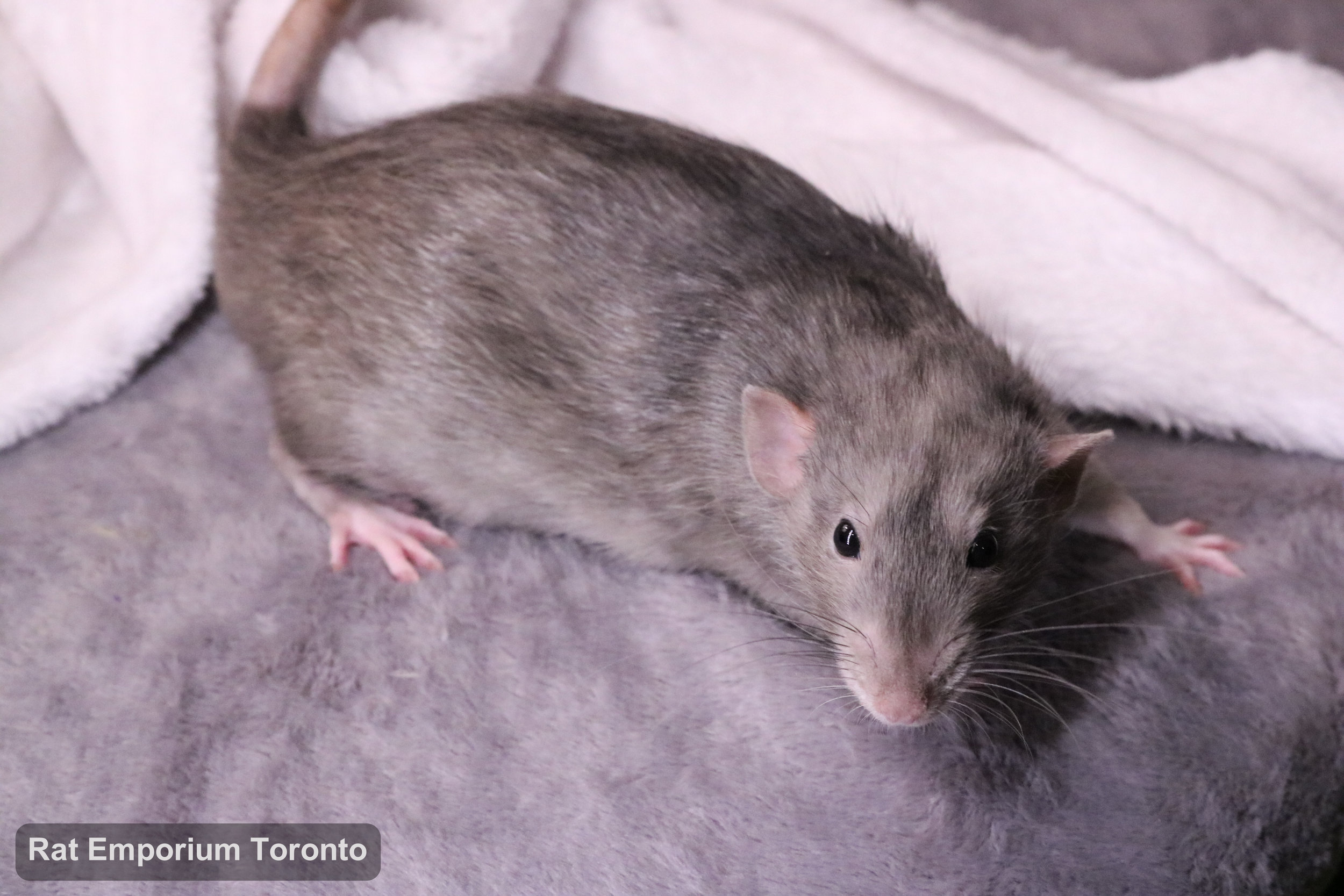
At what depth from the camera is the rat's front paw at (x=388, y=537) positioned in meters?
1.97

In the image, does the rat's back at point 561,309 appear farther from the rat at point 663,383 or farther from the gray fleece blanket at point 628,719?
the gray fleece blanket at point 628,719

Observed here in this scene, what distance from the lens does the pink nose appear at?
59.8 inches

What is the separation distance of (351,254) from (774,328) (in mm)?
734

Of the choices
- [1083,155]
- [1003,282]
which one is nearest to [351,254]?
[1003,282]

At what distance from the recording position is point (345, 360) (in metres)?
2.02

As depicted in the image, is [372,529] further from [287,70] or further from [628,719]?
[287,70]

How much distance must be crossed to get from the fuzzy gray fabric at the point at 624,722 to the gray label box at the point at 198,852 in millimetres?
21

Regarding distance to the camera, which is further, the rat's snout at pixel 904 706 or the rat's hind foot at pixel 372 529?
the rat's hind foot at pixel 372 529

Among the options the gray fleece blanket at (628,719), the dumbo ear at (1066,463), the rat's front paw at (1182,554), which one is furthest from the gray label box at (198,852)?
the rat's front paw at (1182,554)

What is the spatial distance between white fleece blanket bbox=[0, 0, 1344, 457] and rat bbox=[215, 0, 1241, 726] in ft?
1.05

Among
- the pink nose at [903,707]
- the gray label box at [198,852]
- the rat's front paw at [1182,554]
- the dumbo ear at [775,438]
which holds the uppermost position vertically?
the dumbo ear at [775,438]

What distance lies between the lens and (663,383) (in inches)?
72.3

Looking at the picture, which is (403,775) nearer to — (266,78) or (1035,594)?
(1035,594)

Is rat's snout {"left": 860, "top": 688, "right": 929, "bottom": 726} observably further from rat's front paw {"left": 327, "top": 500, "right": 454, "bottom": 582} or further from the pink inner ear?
rat's front paw {"left": 327, "top": 500, "right": 454, "bottom": 582}
